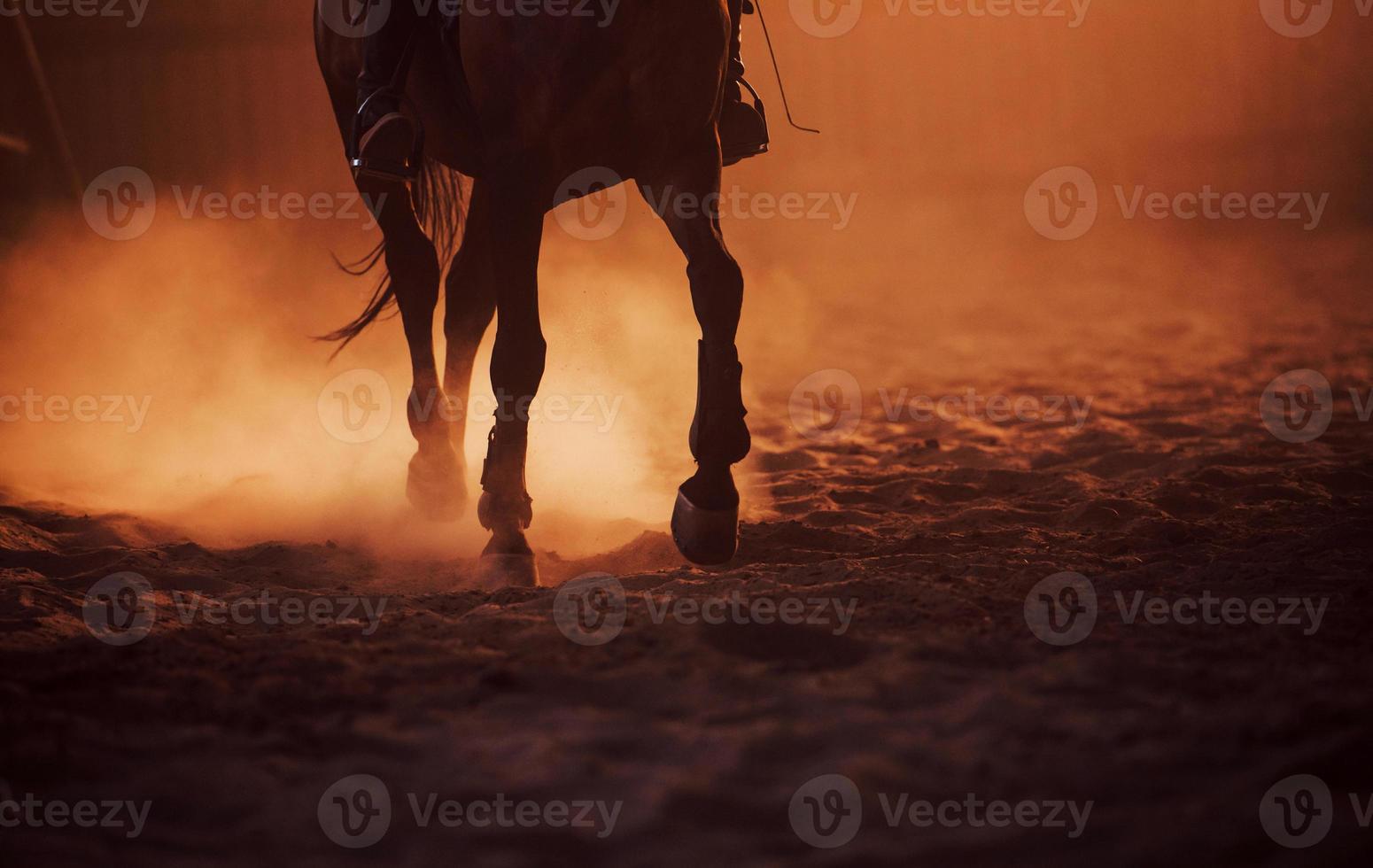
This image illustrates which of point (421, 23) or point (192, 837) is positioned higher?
point (421, 23)

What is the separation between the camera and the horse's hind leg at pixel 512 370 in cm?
319

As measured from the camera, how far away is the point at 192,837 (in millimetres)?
1855

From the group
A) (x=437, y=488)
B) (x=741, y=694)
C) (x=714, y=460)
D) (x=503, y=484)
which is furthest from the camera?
(x=437, y=488)

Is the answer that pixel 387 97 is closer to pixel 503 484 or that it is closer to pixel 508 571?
pixel 503 484

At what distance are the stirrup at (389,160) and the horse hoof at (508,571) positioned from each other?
1.33 metres

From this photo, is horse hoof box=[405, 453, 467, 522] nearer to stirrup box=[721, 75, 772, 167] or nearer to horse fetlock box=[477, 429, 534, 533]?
horse fetlock box=[477, 429, 534, 533]

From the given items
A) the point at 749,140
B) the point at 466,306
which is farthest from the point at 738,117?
the point at 466,306

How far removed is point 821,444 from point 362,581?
268 cm

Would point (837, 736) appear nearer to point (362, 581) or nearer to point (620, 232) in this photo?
point (362, 581)

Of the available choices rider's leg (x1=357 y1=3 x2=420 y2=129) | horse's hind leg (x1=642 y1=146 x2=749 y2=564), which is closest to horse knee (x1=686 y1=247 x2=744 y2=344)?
horse's hind leg (x1=642 y1=146 x2=749 y2=564)

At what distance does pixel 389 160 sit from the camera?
3.38m

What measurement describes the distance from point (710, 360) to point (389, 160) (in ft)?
4.07

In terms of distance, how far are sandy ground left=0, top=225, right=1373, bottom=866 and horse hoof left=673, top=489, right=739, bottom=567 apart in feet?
0.29

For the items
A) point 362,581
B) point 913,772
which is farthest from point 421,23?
point 913,772
